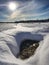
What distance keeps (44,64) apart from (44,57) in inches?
14.6

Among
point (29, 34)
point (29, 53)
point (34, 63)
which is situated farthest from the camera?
point (29, 34)

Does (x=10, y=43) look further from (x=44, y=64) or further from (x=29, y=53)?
(x=44, y=64)

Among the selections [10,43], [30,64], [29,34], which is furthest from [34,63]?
[29,34]

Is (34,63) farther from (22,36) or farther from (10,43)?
(22,36)

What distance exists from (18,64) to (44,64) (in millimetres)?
837

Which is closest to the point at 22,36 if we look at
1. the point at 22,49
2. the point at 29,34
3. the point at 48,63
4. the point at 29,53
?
the point at 29,34

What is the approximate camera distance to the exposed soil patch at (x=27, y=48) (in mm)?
6390

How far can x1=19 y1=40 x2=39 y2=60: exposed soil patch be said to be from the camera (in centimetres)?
639

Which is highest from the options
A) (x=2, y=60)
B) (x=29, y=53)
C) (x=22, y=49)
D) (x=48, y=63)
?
(x=22, y=49)

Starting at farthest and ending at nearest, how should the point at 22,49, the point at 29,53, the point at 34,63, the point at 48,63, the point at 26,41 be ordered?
the point at 26,41
the point at 22,49
the point at 29,53
the point at 34,63
the point at 48,63

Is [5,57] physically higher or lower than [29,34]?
lower

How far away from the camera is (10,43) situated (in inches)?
268

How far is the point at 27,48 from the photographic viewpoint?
285 inches

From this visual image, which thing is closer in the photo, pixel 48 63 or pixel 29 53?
pixel 48 63
